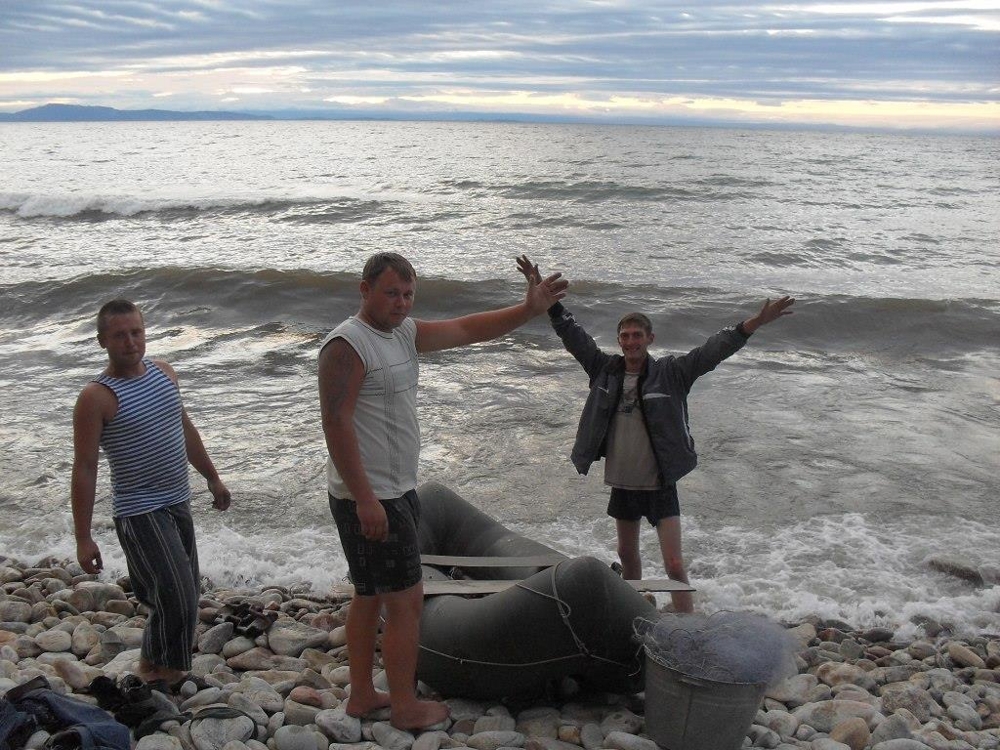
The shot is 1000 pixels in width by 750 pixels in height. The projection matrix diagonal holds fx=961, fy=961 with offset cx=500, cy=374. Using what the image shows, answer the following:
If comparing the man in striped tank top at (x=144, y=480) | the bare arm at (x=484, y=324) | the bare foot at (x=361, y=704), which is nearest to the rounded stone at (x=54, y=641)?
the man in striped tank top at (x=144, y=480)

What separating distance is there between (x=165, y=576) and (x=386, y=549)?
3.76 ft

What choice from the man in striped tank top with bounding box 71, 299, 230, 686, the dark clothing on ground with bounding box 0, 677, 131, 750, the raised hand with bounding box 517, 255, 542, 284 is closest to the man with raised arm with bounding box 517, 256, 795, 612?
the raised hand with bounding box 517, 255, 542, 284

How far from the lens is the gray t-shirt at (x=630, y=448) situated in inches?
222

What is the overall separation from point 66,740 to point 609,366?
3.46 meters

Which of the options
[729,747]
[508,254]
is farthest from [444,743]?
[508,254]

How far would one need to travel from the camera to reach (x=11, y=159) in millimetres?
64125

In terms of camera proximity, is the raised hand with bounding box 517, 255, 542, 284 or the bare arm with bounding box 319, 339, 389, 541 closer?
the bare arm with bounding box 319, 339, 389, 541

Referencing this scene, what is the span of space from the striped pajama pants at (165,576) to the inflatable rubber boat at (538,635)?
113cm

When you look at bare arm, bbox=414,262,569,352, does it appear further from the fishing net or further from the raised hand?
the fishing net

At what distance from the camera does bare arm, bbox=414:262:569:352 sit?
419 cm

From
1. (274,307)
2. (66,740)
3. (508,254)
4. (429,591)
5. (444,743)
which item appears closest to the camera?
(66,740)

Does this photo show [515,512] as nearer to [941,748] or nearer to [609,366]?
[609,366]

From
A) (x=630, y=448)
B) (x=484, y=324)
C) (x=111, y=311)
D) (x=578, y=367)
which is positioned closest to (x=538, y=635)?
(x=484, y=324)

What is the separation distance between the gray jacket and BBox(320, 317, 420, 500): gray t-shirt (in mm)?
1809
